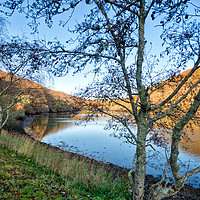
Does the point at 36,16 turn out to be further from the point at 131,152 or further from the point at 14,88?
the point at 131,152

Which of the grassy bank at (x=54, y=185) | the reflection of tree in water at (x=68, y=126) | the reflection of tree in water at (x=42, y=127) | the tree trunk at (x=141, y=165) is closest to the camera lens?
the tree trunk at (x=141, y=165)

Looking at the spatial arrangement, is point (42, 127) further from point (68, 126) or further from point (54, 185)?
point (54, 185)

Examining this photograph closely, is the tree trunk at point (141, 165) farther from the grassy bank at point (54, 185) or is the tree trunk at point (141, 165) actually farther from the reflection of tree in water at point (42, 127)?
the reflection of tree in water at point (42, 127)

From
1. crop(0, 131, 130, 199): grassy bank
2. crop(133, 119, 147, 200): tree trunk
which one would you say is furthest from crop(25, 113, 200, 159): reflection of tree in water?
crop(0, 131, 130, 199): grassy bank

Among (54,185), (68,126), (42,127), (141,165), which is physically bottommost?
(42,127)

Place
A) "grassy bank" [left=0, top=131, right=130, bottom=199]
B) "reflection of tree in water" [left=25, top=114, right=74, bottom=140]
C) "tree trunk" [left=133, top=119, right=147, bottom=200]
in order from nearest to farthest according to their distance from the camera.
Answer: "tree trunk" [left=133, top=119, right=147, bottom=200] → "grassy bank" [left=0, top=131, right=130, bottom=199] → "reflection of tree in water" [left=25, top=114, right=74, bottom=140]

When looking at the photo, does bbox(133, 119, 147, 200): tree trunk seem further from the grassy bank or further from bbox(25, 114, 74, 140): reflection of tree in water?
bbox(25, 114, 74, 140): reflection of tree in water

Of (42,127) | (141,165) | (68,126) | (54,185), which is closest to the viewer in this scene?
(141,165)

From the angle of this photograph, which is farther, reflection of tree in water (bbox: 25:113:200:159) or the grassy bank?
reflection of tree in water (bbox: 25:113:200:159)

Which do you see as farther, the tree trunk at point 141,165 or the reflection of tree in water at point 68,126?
the reflection of tree in water at point 68,126

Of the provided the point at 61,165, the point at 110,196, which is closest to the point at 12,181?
the point at 61,165

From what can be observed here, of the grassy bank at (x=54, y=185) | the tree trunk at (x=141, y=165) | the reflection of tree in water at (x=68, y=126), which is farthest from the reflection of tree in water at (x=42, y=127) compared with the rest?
the tree trunk at (x=141, y=165)

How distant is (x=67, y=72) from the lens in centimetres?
373

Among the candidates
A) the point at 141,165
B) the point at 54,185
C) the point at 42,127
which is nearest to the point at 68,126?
the point at 42,127
